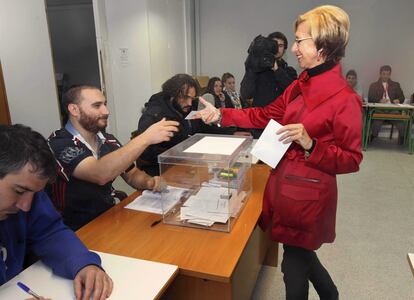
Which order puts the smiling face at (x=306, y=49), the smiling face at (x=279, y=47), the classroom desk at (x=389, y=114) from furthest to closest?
the classroom desk at (x=389, y=114), the smiling face at (x=279, y=47), the smiling face at (x=306, y=49)

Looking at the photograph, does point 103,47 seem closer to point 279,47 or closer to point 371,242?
point 279,47

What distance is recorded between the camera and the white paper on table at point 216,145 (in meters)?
1.45

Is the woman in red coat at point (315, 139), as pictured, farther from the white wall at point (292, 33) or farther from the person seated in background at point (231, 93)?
the white wall at point (292, 33)

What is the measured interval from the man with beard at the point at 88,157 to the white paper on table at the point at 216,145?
0.14 m

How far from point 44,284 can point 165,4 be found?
16.1 ft

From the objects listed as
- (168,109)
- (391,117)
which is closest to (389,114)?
(391,117)

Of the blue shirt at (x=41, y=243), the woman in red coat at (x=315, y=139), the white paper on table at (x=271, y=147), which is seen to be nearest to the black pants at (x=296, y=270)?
the woman in red coat at (x=315, y=139)

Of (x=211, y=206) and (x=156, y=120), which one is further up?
(x=156, y=120)

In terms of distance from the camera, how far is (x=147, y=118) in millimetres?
2262

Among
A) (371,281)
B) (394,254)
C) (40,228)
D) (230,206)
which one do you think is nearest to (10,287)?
(40,228)

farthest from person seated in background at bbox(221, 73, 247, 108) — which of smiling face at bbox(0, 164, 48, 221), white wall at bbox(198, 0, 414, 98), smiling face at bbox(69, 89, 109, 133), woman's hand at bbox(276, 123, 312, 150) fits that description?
smiling face at bbox(0, 164, 48, 221)

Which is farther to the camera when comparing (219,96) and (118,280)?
(219,96)

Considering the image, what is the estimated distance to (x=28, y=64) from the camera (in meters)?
3.59

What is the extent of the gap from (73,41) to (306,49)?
24.4 feet
